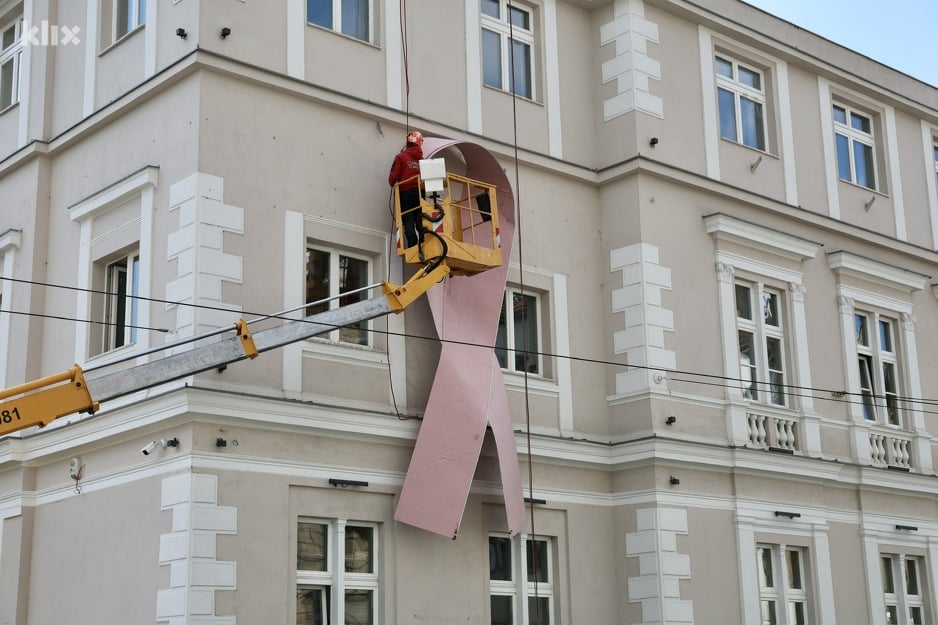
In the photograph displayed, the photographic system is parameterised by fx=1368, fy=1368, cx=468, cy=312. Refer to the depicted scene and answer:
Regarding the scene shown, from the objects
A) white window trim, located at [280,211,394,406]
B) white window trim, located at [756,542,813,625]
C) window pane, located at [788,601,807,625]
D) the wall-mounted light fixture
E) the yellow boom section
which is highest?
white window trim, located at [280,211,394,406]

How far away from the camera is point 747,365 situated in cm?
2295

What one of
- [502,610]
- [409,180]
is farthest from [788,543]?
[409,180]

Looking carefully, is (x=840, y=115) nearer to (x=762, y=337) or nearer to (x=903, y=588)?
(x=762, y=337)

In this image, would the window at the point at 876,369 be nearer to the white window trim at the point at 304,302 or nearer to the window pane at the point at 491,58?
the window pane at the point at 491,58

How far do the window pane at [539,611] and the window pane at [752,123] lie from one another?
9.22 m

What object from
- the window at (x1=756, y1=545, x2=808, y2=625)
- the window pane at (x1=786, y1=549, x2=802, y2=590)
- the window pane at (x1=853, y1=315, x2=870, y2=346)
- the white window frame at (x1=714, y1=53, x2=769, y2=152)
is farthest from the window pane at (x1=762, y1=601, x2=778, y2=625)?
the white window frame at (x1=714, y1=53, x2=769, y2=152)

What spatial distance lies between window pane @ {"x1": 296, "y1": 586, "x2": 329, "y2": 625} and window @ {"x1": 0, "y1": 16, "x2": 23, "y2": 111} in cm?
990

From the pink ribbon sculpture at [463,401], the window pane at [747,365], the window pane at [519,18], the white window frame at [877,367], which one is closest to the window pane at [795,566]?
the window pane at [747,365]

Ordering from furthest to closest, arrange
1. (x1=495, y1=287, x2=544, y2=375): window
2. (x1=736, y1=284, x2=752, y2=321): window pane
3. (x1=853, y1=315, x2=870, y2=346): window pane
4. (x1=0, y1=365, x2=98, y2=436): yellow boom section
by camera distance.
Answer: (x1=853, y1=315, x2=870, y2=346): window pane
(x1=736, y1=284, x2=752, y2=321): window pane
(x1=495, y1=287, x2=544, y2=375): window
(x1=0, y1=365, x2=98, y2=436): yellow boom section

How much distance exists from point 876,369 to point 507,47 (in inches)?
365

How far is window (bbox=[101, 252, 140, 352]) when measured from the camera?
18812mm

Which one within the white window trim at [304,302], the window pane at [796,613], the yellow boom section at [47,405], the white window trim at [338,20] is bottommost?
the window pane at [796,613]

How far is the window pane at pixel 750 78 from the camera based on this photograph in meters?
24.8

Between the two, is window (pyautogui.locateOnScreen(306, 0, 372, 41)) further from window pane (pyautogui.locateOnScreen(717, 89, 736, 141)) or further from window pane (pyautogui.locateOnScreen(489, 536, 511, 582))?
window pane (pyautogui.locateOnScreen(489, 536, 511, 582))
